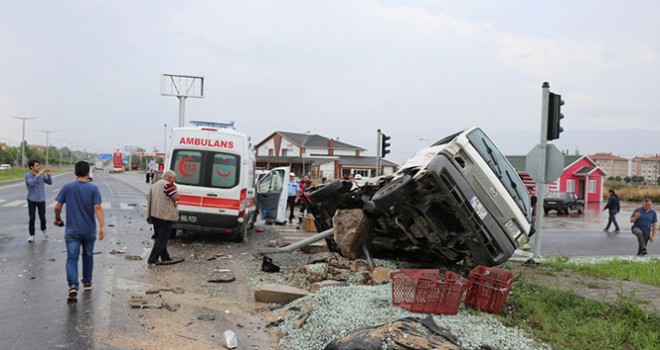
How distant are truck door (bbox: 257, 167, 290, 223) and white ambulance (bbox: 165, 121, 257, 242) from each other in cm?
489

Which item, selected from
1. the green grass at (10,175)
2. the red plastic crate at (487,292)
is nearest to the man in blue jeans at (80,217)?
the red plastic crate at (487,292)

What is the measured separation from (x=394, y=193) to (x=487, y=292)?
6.39 feet

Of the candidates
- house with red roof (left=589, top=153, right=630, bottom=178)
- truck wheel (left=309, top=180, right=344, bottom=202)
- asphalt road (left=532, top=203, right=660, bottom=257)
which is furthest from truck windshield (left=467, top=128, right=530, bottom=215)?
house with red roof (left=589, top=153, right=630, bottom=178)

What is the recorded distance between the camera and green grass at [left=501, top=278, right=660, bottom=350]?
5398mm

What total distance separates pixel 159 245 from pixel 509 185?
5843 mm

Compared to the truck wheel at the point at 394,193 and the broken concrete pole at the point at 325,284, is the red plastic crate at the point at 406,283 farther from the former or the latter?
the truck wheel at the point at 394,193

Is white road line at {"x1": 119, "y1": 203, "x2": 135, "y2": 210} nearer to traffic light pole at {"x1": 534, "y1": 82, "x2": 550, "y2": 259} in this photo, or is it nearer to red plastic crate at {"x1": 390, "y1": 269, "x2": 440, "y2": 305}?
traffic light pole at {"x1": 534, "y1": 82, "x2": 550, "y2": 259}

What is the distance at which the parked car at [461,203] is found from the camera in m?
7.52

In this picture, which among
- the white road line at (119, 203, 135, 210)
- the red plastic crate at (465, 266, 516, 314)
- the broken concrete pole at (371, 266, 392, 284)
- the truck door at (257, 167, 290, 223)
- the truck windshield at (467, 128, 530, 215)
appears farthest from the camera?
the white road line at (119, 203, 135, 210)

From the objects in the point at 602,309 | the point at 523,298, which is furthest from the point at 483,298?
the point at 602,309

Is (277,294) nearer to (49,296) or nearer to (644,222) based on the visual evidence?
(49,296)

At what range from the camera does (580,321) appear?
20.1 ft

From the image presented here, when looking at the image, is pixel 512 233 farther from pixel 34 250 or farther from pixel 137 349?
pixel 34 250

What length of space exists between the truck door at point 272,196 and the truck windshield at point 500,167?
30.1 feet
